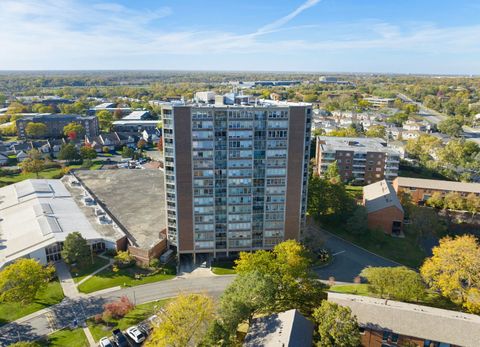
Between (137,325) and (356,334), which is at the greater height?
(356,334)

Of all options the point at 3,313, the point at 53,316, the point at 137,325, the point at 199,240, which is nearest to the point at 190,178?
the point at 199,240

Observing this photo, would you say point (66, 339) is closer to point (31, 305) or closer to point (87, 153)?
point (31, 305)

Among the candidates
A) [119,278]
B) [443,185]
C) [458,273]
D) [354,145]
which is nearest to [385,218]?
[443,185]

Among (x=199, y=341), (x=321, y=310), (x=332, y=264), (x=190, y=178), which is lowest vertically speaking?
(x=332, y=264)

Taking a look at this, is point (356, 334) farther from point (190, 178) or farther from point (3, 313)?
point (3, 313)

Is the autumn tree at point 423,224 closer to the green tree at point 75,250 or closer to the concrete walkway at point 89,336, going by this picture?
the concrete walkway at point 89,336

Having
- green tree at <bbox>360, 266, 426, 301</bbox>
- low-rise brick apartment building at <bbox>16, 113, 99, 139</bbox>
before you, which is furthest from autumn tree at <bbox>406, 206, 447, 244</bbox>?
low-rise brick apartment building at <bbox>16, 113, 99, 139</bbox>

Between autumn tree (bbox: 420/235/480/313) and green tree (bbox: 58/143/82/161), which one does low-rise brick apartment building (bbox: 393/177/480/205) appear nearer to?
autumn tree (bbox: 420/235/480/313)
